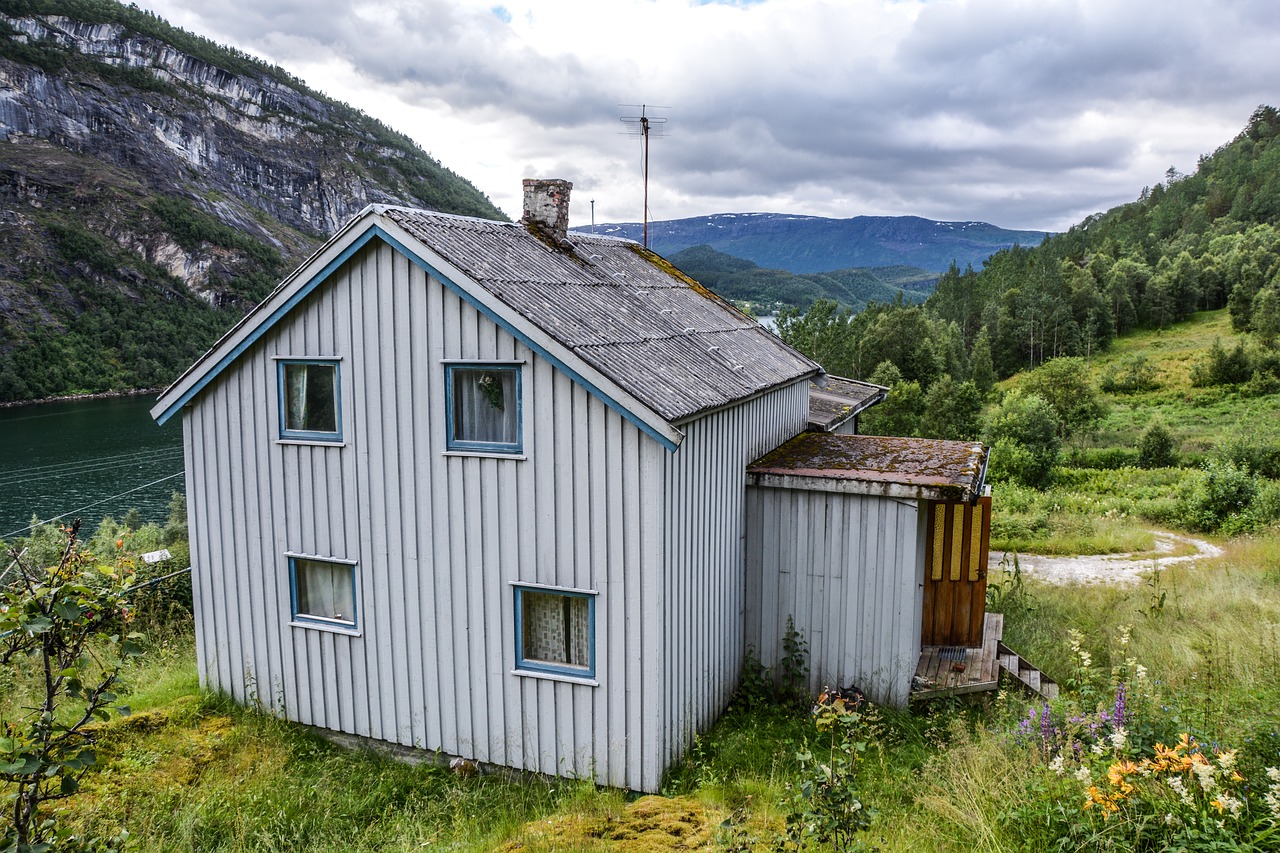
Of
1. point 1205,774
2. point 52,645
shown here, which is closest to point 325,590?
point 52,645

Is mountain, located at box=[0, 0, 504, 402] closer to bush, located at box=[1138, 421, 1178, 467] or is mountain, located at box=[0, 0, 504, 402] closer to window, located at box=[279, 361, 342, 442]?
window, located at box=[279, 361, 342, 442]

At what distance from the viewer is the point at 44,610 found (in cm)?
495

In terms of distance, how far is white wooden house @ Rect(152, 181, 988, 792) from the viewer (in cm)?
895

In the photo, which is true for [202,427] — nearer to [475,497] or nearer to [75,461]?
[475,497]

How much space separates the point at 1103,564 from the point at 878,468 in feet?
37.8

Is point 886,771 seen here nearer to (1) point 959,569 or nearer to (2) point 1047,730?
(2) point 1047,730

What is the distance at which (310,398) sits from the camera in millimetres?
10430

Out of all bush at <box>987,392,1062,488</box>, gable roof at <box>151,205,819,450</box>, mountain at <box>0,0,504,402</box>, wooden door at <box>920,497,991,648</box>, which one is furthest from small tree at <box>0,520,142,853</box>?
mountain at <box>0,0,504,402</box>

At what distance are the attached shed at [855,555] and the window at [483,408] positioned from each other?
3453mm

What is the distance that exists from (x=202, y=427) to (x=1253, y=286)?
4178 inches

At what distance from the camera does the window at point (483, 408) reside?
30.6 ft

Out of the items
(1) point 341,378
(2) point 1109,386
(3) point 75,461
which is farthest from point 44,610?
(2) point 1109,386

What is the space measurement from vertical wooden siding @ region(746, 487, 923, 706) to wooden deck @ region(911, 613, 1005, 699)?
0.35 m

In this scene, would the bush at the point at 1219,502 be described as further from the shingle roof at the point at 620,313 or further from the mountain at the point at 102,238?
the mountain at the point at 102,238
